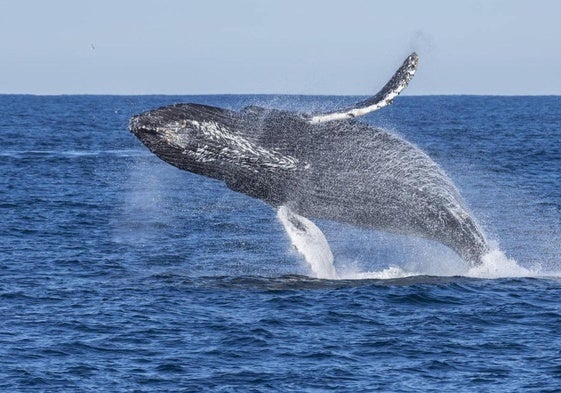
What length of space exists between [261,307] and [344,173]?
2.77 m

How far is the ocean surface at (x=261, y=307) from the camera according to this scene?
54.3 ft

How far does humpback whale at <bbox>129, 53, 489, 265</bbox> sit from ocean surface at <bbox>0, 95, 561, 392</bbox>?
1233 mm

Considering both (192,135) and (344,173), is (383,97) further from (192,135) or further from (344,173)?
(192,135)

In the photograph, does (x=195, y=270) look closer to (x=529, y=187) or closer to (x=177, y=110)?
(x=177, y=110)

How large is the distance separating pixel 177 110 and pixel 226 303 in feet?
11.2

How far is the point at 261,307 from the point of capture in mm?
20125

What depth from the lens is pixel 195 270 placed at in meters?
24.3

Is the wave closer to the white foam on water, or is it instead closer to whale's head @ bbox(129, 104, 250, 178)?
the white foam on water

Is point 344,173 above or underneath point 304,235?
above

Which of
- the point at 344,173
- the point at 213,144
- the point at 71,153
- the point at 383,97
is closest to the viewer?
the point at 383,97

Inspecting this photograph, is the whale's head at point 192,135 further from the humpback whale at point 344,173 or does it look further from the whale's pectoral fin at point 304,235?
the whale's pectoral fin at point 304,235

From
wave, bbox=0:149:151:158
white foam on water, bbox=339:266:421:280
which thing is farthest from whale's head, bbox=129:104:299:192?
wave, bbox=0:149:151:158

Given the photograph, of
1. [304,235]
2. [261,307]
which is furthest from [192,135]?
[261,307]
